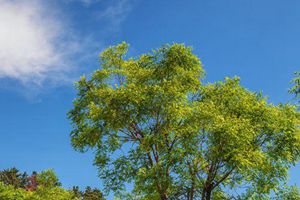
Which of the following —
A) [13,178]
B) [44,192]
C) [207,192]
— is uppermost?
[13,178]

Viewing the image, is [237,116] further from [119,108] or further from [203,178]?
[119,108]

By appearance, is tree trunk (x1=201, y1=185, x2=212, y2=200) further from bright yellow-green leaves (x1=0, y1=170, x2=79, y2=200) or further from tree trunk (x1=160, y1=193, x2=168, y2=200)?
bright yellow-green leaves (x1=0, y1=170, x2=79, y2=200)

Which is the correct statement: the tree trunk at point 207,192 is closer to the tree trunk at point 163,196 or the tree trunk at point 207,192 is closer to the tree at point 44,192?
the tree trunk at point 163,196

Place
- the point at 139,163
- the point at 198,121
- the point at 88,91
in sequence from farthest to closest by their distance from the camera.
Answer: the point at 88,91 → the point at 139,163 → the point at 198,121

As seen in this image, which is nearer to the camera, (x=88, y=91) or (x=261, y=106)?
(x=261, y=106)

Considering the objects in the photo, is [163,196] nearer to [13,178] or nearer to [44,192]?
[44,192]

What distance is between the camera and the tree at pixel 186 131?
2456 cm

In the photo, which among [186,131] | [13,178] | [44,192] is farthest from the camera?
[13,178]

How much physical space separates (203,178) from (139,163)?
410 centimetres

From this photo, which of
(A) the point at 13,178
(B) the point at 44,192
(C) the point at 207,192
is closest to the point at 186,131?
(C) the point at 207,192

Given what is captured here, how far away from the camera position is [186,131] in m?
24.9

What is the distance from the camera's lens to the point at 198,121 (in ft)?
81.9

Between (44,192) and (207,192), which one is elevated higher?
(44,192)

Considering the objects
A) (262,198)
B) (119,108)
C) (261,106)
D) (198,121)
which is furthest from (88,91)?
(262,198)
